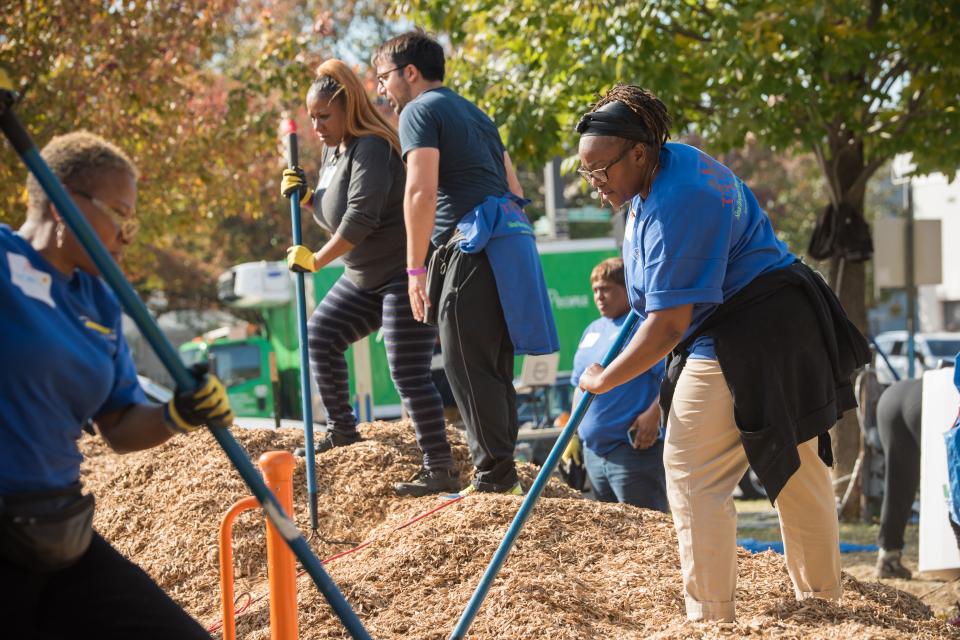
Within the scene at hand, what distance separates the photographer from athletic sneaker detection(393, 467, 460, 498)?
5234 mm

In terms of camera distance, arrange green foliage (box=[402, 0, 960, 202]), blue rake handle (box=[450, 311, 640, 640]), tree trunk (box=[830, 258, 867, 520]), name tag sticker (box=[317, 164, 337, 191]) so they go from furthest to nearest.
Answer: tree trunk (box=[830, 258, 867, 520]) < green foliage (box=[402, 0, 960, 202]) < name tag sticker (box=[317, 164, 337, 191]) < blue rake handle (box=[450, 311, 640, 640])

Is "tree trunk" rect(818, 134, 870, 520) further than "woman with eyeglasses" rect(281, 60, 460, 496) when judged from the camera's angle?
Yes

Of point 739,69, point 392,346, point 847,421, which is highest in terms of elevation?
point 739,69

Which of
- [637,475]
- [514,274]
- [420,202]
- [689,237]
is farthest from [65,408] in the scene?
[637,475]

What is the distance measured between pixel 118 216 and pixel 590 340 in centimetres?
365

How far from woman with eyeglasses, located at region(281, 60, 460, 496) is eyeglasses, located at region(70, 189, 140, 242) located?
92.6 inches

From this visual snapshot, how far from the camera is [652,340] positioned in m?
3.38

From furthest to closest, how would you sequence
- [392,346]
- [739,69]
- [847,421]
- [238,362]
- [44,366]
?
[238,362] → [847,421] → [739,69] → [392,346] → [44,366]

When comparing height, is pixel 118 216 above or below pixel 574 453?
above

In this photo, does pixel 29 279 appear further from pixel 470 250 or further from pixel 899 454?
pixel 899 454

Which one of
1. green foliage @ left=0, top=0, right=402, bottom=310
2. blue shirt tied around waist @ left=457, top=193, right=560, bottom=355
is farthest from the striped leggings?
green foliage @ left=0, top=0, right=402, bottom=310

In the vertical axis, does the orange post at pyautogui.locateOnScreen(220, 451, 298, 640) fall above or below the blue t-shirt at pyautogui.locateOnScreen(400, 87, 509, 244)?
below

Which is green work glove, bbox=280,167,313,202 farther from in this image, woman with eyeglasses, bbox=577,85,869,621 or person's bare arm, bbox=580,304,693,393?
person's bare arm, bbox=580,304,693,393

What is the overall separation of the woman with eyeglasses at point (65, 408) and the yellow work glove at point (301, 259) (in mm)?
2328
